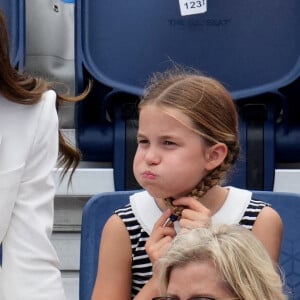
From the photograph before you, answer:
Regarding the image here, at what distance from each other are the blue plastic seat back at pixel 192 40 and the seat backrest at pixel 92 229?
0.67 meters

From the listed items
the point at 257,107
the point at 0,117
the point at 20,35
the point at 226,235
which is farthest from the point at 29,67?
the point at 226,235

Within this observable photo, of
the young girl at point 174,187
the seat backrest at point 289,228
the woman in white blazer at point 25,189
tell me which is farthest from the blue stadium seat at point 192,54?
the young girl at point 174,187

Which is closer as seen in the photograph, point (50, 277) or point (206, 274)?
point (206, 274)

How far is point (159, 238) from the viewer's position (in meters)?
1.84

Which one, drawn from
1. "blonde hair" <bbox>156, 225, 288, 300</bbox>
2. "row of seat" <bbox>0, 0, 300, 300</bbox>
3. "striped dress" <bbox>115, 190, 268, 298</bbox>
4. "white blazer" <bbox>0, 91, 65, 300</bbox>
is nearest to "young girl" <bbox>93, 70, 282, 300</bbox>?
"striped dress" <bbox>115, 190, 268, 298</bbox>

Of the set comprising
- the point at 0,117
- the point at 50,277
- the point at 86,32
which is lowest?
the point at 50,277

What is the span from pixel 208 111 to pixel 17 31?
112 centimetres

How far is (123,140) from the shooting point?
9.41ft

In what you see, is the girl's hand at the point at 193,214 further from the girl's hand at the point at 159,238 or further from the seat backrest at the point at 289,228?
the seat backrest at the point at 289,228

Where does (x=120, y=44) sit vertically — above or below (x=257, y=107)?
above

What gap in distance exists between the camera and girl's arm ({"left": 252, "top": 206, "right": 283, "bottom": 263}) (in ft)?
6.33

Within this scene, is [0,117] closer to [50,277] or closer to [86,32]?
[50,277]

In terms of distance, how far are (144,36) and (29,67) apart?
20.1 inches

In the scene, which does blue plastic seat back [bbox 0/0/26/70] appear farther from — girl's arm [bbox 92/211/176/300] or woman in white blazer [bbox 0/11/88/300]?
girl's arm [bbox 92/211/176/300]
